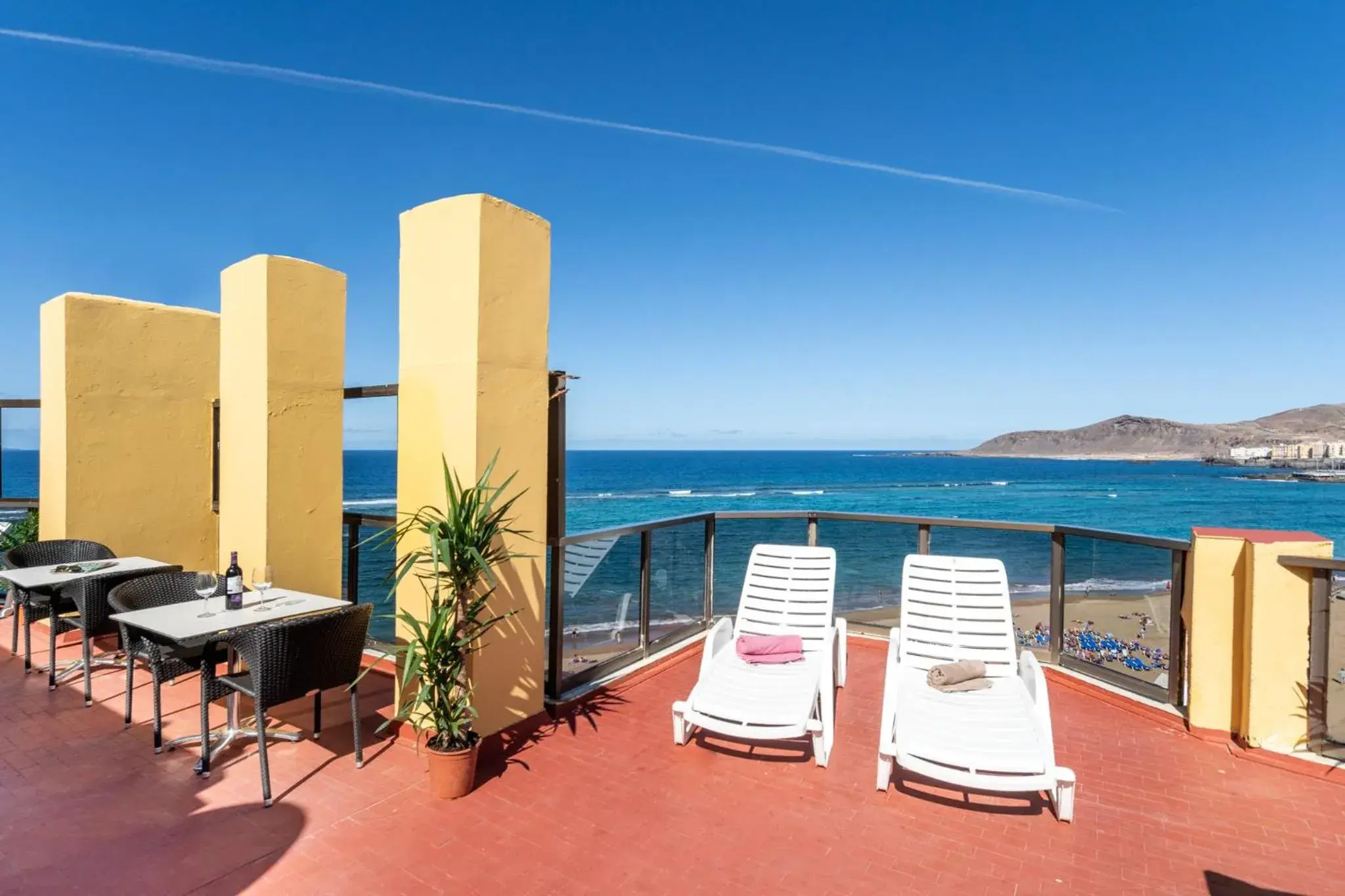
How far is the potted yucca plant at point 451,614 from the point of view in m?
3.02

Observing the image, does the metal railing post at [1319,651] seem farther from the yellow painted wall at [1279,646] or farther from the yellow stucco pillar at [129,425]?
the yellow stucco pillar at [129,425]

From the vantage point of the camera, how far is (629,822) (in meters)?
2.83

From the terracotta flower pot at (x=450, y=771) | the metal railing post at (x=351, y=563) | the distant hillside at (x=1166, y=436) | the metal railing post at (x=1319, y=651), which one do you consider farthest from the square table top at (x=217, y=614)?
the distant hillside at (x=1166, y=436)

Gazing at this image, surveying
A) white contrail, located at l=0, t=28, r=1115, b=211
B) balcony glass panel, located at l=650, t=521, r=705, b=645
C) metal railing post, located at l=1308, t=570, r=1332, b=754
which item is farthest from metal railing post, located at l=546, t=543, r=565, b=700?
white contrail, located at l=0, t=28, r=1115, b=211

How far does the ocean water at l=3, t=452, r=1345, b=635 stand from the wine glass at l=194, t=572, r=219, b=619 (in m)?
0.88

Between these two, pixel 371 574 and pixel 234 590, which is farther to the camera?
pixel 371 574

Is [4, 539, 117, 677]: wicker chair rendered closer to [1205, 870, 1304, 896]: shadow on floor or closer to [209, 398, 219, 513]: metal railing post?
[209, 398, 219, 513]: metal railing post

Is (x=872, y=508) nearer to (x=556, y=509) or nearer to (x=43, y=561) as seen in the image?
(x=556, y=509)

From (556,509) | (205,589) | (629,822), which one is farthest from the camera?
(556,509)

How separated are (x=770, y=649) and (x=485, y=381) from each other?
2.35 metres

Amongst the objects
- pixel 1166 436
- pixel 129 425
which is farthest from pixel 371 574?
pixel 1166 436

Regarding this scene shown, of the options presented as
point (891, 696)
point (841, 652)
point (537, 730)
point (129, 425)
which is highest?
point (129, 425)

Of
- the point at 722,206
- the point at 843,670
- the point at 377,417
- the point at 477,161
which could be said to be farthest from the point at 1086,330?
the point at 377,417

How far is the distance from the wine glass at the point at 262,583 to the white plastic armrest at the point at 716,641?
2446 millimetres
